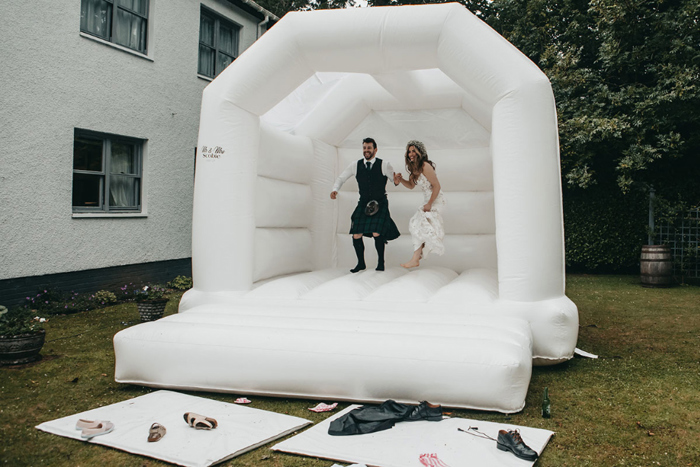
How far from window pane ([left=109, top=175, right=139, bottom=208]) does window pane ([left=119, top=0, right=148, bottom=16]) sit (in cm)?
232

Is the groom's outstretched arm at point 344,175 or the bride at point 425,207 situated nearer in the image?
the bride at point 425,207

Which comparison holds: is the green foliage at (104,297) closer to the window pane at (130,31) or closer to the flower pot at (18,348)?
the flower pot at (18,348)

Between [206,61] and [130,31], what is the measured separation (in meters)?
1.79

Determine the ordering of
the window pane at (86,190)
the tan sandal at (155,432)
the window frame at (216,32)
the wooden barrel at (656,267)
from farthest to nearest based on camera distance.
→ the window frame at (216,32), the wooden barrel at (656,267), the window pane at (86,190), the tan sandal at (155,432)

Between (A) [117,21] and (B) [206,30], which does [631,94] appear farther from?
(A) [117,21]

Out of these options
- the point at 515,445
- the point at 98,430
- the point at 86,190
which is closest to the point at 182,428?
the point at 98,430

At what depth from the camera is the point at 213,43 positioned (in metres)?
9.62

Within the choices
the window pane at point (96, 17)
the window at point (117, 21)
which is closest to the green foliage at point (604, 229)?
the window at point (117, 21)

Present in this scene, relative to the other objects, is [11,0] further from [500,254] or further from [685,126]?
[685,126]

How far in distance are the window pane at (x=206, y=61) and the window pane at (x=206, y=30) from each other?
12 cm

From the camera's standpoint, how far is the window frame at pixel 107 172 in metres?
7.08

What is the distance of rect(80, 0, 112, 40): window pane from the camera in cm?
717

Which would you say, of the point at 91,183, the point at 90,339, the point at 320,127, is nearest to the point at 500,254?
the point at 320,127

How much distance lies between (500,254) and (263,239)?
2037 millimetres
